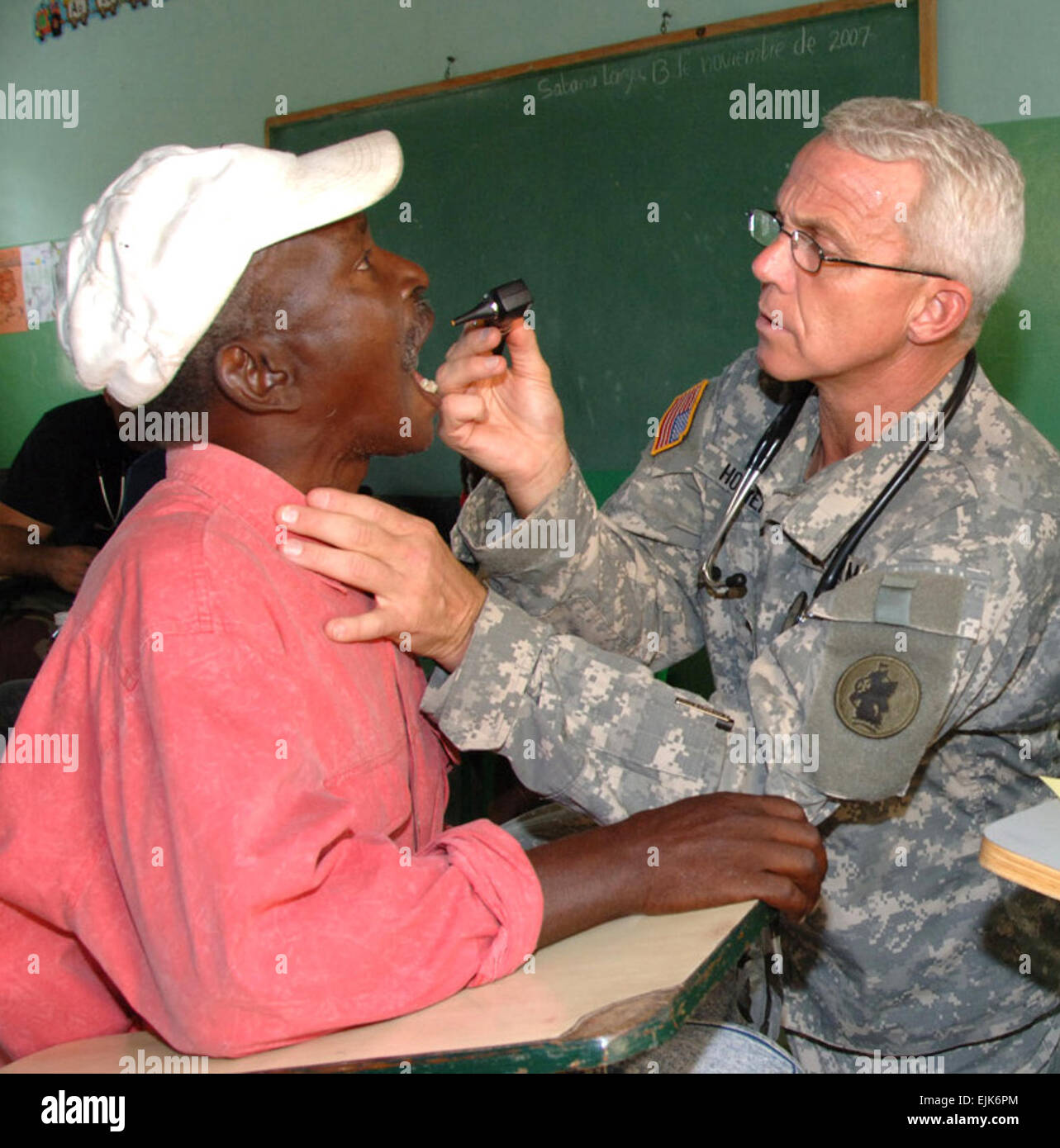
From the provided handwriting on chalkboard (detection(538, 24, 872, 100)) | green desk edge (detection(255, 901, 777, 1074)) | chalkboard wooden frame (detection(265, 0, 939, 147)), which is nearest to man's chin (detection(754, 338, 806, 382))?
green desk edge (detection(255, 901, 777, 1074))

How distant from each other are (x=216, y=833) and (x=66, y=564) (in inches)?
92.7

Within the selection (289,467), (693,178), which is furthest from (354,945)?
(693,178)

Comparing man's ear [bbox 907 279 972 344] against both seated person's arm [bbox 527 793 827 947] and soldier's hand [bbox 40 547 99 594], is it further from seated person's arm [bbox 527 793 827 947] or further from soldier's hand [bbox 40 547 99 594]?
soldier's hand [bbox 40 547 99 594]

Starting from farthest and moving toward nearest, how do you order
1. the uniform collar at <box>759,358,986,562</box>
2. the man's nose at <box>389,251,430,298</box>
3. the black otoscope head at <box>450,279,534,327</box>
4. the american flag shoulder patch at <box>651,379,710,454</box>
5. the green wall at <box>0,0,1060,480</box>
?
the green wall at <box>0,0,1060,480</box>
the american flag shoulder patch at <box>651,379,710,454</box>
the uniform collar at <box>759,358,986,562</box>
the black otoscope head at <box>450,279,534,327</box>
the man's nose at <box>389,251,430,298</box>

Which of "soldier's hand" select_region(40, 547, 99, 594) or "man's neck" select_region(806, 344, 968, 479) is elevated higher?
"man's neck" select_region(806, 344, 968, 479)

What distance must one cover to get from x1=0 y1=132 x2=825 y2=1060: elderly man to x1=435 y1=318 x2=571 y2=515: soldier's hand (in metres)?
0.33

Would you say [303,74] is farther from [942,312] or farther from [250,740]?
[250,740]

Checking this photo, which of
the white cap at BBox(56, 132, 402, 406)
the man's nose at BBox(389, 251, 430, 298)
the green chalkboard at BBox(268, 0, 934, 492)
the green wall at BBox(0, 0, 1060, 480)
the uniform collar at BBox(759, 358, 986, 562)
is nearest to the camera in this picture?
the white cap at BBox(56, 132, 402, 406)

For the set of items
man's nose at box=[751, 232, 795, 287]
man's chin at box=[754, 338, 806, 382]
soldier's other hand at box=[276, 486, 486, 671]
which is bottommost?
soldier's other hand at box=[276, 486, 486, 671]

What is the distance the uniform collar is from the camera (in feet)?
5.32

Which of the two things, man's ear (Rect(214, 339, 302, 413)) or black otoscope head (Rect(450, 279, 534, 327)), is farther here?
black otoscope head (Rect(450, 279, 534, 327))

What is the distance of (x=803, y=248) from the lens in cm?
168

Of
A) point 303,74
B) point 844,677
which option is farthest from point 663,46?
point 844,677
